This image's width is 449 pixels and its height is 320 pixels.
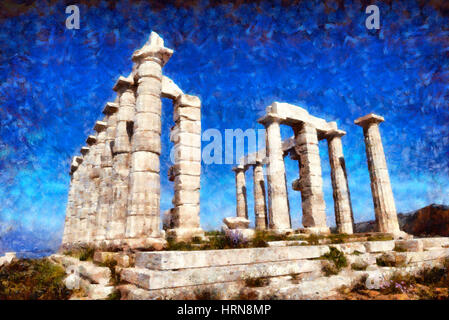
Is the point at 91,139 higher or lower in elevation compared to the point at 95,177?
higher

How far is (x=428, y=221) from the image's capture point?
23.7 m

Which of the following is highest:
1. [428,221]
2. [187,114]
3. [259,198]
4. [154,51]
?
[154,51]

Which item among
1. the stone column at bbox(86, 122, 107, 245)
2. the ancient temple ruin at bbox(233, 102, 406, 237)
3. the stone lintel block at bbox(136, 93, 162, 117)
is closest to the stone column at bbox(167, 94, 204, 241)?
the stone lintel block at bbox(136, 93, 162, 117)

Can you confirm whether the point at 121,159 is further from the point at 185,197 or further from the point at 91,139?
the point at 91,139

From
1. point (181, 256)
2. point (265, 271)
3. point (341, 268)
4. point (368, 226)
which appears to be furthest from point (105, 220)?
point (368, 226)

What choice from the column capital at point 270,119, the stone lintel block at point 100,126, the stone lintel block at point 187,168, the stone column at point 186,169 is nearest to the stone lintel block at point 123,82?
the stone column at point 186,169

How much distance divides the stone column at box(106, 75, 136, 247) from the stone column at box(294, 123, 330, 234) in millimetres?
10149

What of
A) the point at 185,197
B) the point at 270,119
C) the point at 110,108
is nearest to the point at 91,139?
the point at 110,108

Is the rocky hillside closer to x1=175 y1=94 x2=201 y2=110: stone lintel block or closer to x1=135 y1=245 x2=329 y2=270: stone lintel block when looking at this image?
x1=135 y1=245 x2=329 y2=270: stone lintel block

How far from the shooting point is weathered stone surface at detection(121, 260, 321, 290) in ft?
17.3

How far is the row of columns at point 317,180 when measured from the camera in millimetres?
15570

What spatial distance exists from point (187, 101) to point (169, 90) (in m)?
1.16

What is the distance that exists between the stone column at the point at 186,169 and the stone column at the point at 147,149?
3.73 ft

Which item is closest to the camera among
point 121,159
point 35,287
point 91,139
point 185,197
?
point 35,287
